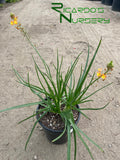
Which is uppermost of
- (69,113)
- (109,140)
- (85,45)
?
(69,113)

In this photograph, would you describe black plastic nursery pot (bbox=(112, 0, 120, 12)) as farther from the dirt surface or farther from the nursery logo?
the nursery logo

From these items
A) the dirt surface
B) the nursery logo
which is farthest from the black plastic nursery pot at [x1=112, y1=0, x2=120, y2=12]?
the nursery logo

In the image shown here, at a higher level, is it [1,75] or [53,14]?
[53,14]

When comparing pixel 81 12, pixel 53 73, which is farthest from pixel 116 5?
pixel 53 73

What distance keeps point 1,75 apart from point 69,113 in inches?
58.1

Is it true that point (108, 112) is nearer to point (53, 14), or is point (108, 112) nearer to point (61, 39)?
point (61, 39)

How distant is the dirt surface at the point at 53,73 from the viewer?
3.98 ft

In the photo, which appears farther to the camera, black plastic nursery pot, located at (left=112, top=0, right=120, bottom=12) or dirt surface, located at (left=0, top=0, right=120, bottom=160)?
black plastic nursery pot, located at (left=112, top=0, right=120, bottom=12)

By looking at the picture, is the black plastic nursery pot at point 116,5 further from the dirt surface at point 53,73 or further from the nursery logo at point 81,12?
the nursery logo at point 81,12

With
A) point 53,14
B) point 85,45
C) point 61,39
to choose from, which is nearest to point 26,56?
point 61,39

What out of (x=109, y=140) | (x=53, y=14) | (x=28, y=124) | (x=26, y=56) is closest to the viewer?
(x=109, y=140)

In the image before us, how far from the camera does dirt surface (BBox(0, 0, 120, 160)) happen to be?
121cm

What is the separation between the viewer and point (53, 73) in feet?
6.55

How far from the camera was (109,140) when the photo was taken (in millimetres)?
1265
